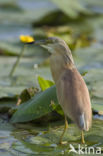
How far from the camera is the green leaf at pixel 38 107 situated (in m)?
3.19

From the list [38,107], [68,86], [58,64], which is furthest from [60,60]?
[38,107]

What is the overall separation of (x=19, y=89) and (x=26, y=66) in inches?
39.8

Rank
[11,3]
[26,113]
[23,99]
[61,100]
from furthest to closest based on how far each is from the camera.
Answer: [11,3] → [23,99] → [26,113] → [61,100]

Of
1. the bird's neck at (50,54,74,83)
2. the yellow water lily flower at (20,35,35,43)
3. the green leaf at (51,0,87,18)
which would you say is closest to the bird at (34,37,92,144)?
the bird's neck at (50,54,74,83)

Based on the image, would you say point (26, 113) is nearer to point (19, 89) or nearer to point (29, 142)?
point (29, 142)

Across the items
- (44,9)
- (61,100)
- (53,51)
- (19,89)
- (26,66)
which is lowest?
(44,9)

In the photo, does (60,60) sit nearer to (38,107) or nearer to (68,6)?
(38,107)

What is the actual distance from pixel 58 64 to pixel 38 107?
25.2 inches

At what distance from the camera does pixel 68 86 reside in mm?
2598

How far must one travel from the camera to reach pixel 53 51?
105 inches

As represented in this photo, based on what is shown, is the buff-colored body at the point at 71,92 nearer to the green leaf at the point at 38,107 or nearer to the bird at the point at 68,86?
the bird at the point at 68,86

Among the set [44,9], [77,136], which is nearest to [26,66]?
[77,136]

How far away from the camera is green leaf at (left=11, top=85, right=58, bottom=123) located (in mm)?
3188

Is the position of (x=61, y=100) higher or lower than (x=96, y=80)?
higher
